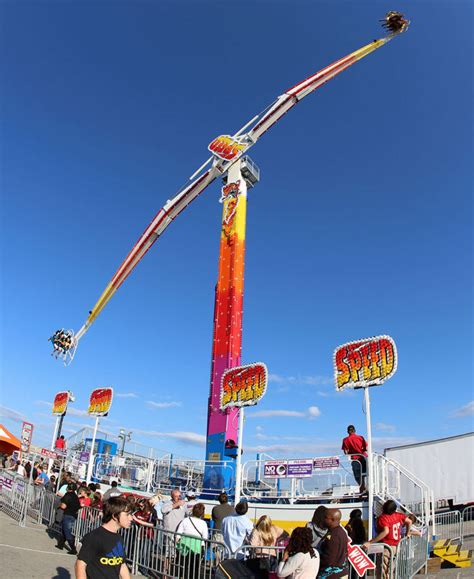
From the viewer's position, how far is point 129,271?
109ft

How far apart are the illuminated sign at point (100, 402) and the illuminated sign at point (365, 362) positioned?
14219 millimetres

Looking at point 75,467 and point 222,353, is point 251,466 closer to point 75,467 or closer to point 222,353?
point 222,353

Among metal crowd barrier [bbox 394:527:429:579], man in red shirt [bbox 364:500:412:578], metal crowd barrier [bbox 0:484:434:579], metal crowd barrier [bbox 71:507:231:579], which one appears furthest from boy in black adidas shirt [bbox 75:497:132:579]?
metal crowd barrier [bbox 394:527:429:579]

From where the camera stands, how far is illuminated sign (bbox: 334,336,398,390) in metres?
12.4

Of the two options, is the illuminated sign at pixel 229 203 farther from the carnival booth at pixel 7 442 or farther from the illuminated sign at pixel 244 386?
the carnival booth at pixel 7 442

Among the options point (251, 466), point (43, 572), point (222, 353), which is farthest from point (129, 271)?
point (43, 572)

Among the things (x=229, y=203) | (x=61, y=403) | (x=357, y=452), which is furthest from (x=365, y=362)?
(x=61, y=403)

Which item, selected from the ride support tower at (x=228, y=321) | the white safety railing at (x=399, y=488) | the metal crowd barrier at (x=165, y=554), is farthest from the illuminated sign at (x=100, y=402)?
the white safety railing at (x=399, y=488)

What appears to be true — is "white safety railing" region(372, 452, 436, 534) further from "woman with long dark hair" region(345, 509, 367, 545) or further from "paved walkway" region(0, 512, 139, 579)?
"paved walkway" region(0, 512, 139, 579)

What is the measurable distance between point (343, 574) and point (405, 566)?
9.95 ft

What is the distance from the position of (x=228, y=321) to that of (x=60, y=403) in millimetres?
14064

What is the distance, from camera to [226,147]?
26844 mm

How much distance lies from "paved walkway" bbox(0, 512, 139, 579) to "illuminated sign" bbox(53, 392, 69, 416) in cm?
1738

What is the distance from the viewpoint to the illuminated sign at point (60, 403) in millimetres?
29572
